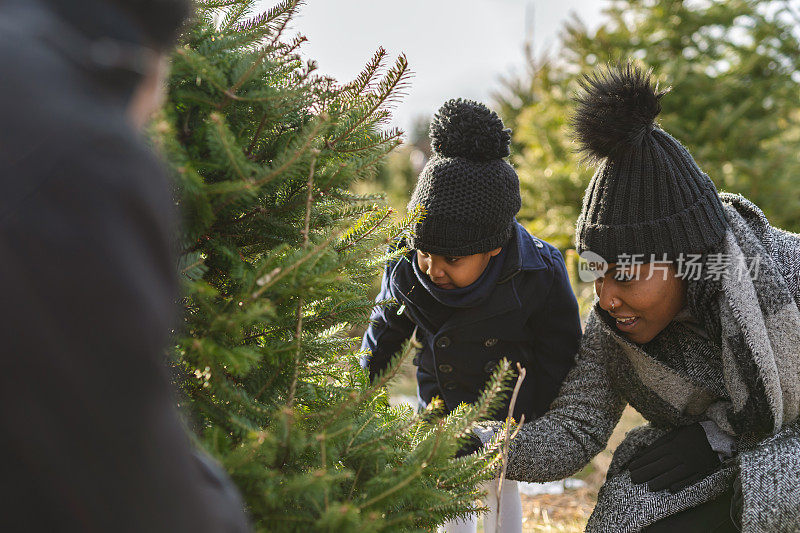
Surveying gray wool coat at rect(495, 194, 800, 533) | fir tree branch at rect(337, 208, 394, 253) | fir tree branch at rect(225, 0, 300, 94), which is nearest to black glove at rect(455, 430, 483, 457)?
gray wool coat at rect(495, 194, 800, 533)

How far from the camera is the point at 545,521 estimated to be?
147 inches

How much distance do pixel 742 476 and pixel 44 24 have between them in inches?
85.3

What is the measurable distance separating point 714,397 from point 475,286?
941 mm

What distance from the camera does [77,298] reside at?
64 cm

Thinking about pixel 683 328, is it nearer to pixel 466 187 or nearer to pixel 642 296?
pixel 642 296

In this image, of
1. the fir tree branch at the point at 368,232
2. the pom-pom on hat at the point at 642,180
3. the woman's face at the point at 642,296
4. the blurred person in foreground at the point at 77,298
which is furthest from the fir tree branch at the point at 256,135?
the woman's face at the point at 642,296

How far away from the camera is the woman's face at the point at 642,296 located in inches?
84.3

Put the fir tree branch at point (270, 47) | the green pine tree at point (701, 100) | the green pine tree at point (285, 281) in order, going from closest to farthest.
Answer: the green pine tree at point (285, 281) < the fir tree branch at point (270, 47) < the green pine tree at point (701, 100)

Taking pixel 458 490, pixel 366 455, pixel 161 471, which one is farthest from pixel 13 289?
pixel 458 490

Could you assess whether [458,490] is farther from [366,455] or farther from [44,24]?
[44,24]

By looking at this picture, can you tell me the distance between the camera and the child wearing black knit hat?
7.54 ft

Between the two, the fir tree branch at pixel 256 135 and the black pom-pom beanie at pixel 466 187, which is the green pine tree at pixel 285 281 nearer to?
the fir tree branch at pixel 256 135

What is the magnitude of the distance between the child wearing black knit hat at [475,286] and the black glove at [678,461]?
42 cm

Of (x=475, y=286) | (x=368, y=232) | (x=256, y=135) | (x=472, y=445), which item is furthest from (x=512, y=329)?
(x=256, y=135)
